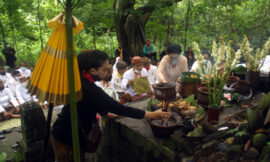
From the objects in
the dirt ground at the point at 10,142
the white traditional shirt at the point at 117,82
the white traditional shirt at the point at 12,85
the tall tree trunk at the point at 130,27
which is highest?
the tall tree trunk at the point at 130,27

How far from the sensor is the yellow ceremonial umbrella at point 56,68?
3.91ft

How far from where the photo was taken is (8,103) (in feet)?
20.4

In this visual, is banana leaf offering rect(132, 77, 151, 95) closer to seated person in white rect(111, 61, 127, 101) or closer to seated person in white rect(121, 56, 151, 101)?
seated person in white rect(121, 56, 151, 101)

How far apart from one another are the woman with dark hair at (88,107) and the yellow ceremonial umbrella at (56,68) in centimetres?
55

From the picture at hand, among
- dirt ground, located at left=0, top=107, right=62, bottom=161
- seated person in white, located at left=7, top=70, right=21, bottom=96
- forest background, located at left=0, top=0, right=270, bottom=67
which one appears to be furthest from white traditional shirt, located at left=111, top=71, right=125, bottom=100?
forest background, located at left=0, top=0, right=270, bottom=67

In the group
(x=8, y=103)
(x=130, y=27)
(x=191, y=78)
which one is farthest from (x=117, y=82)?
(x=130, y=27)

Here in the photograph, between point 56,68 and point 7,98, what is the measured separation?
6193 millimetres

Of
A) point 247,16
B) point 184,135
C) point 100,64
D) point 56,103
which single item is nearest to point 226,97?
point 184,135

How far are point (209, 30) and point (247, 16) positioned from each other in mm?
3437

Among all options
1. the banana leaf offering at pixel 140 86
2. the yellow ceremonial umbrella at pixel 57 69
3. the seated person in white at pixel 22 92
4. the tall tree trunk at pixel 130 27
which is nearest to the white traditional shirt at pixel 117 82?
the banana leaf offering at pixel 140 86

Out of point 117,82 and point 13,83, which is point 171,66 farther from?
point 13,83

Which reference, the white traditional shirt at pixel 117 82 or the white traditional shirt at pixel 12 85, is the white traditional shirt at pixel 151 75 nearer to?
the white traditional shirt at pixel 117 82

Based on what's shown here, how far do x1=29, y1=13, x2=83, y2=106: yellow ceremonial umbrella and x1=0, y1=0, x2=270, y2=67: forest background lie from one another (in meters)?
6.82

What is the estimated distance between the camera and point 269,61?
638cm
